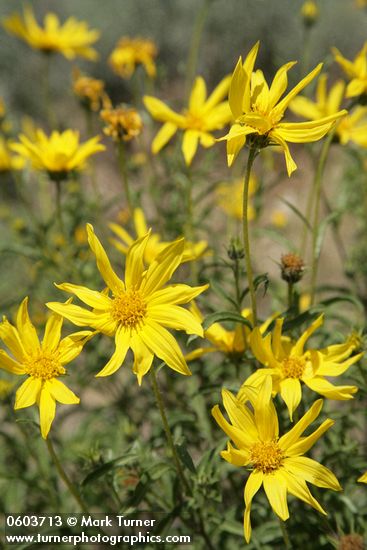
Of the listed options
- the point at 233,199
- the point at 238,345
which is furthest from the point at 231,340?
the point at 233,199

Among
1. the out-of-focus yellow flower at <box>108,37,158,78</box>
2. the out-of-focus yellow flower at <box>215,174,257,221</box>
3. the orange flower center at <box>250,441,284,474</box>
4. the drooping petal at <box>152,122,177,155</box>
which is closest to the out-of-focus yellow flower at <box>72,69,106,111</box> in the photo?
the out-of-focus yellow flower at <box>108,37,158,78</box>

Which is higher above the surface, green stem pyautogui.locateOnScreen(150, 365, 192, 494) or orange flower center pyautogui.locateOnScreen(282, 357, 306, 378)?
orange flower center pyautogui.locateOnScreen(282, 357, 306, 378)

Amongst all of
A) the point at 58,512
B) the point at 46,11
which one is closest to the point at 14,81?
the point at 46,11

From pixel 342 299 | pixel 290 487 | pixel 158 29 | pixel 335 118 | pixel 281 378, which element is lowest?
pixel 290 487

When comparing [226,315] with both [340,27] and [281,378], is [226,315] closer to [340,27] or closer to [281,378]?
[281,378]

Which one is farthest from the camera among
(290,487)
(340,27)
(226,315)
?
(340,27)

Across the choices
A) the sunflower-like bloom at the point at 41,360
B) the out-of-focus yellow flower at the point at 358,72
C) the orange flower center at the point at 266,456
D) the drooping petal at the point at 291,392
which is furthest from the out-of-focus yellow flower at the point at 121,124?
the orange flower center at the point at 266,456

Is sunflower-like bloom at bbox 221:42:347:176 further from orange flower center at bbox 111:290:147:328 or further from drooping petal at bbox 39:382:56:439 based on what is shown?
drooping petal at bbox 39:382:56:439

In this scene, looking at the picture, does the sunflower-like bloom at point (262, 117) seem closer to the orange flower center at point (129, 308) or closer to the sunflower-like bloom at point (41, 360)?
the orange flower center at point (129, 308)
